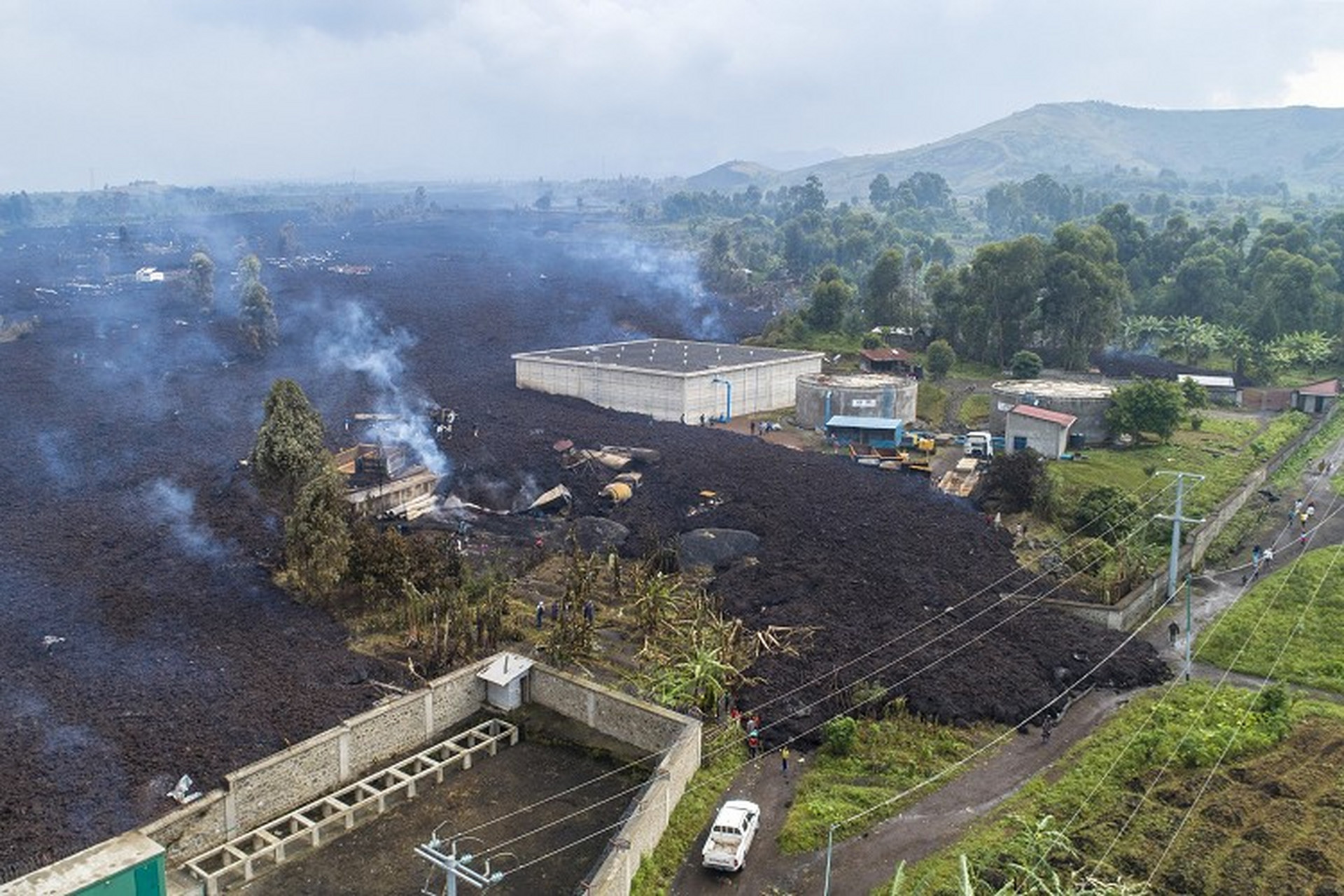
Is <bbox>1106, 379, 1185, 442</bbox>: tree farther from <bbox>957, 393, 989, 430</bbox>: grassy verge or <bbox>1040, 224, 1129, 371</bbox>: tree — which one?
<bbox>1040, 224, 1129, 371</bbox>: tree

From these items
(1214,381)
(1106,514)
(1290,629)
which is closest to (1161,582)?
(1290,629)

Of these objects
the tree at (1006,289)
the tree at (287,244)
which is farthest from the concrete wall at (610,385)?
the tree at (287,244)

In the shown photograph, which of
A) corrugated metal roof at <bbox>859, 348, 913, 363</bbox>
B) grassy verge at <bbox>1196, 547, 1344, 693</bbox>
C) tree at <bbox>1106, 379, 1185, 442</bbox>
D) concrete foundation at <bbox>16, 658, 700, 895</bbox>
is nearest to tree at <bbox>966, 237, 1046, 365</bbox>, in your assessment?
corrugated metal roof at <bbox>859, 348, 913, 363</bbox>

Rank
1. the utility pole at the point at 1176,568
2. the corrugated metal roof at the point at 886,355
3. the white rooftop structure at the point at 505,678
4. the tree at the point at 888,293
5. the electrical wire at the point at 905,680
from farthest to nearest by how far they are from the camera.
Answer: the tree at the point at 888,293, the corrugated metal roof at the point at 886,355, the utility pole at the point at 1176,568, the white rooftop structure at the point at 505,678, the electrical wire at the point at 905,680

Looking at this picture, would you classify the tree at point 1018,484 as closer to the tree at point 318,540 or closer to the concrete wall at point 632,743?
the concrete wall at point 632,743

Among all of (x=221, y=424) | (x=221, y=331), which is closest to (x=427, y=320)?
(x=221, y=331)
